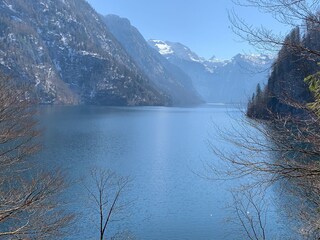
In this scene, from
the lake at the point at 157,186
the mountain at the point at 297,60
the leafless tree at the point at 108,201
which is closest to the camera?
the mountain at the point at 297,60

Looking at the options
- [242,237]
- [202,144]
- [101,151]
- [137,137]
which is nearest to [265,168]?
[242,237]

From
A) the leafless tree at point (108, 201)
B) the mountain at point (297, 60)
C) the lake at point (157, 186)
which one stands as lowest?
the lake at point (157, 186)

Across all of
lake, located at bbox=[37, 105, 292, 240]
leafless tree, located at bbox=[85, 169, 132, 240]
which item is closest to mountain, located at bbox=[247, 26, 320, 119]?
lake, located at bbox=[37, 105, 292, 240]

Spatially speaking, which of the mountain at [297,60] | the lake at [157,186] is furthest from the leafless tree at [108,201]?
the mountain at [297,60]

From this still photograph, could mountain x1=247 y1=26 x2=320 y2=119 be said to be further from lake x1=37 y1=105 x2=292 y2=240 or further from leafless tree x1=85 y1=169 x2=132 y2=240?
leafless tree x1=85 y1=169 x2=132 y2=240

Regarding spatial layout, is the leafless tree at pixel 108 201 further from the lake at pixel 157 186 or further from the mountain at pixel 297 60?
the mountain at pixel 297 60

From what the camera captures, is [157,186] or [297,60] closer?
[297,60]

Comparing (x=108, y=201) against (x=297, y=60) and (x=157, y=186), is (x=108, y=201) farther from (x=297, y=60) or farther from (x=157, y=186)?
(x=297, y=60)

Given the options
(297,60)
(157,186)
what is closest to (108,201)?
(157,186)

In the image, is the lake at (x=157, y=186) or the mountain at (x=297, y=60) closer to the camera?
the mountain at (x=297, y=60)

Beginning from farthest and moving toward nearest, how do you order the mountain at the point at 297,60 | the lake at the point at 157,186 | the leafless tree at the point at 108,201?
the lake at the point at 157,186, the leafless tree at the point at 108,201, the mountain at the point at 297,60

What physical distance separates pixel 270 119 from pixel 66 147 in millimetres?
52064

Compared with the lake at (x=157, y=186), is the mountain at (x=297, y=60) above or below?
above

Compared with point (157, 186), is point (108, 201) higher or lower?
higher
